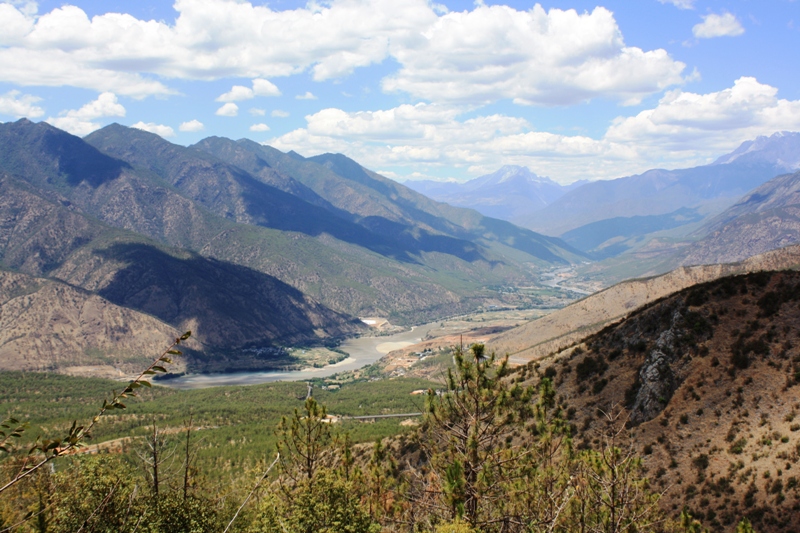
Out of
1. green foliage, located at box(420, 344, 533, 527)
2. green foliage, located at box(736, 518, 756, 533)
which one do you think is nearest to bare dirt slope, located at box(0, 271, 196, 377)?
green foliage, located at box(420, 344, 533, 527)

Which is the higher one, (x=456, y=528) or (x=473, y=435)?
(x=473, y=435)

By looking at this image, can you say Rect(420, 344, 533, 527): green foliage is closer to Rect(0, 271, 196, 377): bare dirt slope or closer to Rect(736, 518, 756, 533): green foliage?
Rect(736, 518, 756, 533): green foliage

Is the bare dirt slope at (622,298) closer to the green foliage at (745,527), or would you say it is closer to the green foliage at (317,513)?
the green foliage at (745,527)

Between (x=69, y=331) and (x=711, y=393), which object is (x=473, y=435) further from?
(x=69, y=331)

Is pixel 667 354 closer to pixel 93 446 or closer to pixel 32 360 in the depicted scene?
pixel 93 446

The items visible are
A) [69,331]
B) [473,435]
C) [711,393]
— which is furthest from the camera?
[69,331]

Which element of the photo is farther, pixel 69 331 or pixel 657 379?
pixel 69 331

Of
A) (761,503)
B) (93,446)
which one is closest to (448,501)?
(761,503)

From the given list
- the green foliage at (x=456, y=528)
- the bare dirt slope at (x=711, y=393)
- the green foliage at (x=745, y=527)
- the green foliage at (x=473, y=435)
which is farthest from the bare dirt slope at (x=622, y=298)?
the green foliage at (x=456, y=528)

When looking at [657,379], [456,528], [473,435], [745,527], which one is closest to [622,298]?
[657,379]
